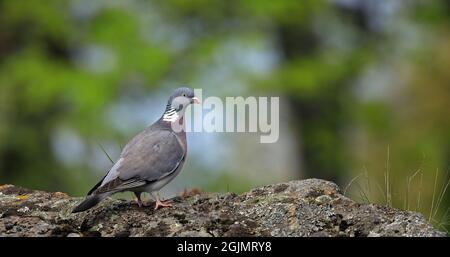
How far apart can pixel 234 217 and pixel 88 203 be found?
0.92m

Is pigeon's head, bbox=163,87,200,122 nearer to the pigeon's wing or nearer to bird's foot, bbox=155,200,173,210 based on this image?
the pigeon's wing

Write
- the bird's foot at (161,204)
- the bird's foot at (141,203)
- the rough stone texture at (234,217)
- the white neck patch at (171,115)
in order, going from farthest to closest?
1. the white neck patch at (171,115)
2. the bird's foot at (141,203)
3. the bird's foot at (161,204)
4. the rough stone texture at (234,217)

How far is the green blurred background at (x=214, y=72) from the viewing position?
52.7 feet

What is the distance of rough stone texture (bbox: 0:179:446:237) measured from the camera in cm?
528

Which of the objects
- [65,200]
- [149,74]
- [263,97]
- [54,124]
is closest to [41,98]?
[54,124]

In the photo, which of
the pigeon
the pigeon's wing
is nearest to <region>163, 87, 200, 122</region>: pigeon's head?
the pigeon

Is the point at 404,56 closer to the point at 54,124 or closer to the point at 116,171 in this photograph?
the point at 54,124

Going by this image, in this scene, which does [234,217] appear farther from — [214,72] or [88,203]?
[214,72]

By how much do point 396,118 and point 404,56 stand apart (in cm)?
227

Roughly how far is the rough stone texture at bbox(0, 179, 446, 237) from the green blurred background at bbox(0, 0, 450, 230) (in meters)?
9.59

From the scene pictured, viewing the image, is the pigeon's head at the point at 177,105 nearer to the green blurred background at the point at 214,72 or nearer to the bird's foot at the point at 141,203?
the bird's foot at the point at 141,203

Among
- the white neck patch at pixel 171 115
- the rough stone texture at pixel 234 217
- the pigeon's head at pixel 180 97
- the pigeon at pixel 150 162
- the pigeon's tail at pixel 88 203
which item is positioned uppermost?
the pigeon's head at pixel 180 97

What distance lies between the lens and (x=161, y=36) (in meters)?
17.4

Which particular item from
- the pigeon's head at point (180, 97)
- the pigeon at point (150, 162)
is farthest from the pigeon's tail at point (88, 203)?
the pigeon's head at point (180, 97)
